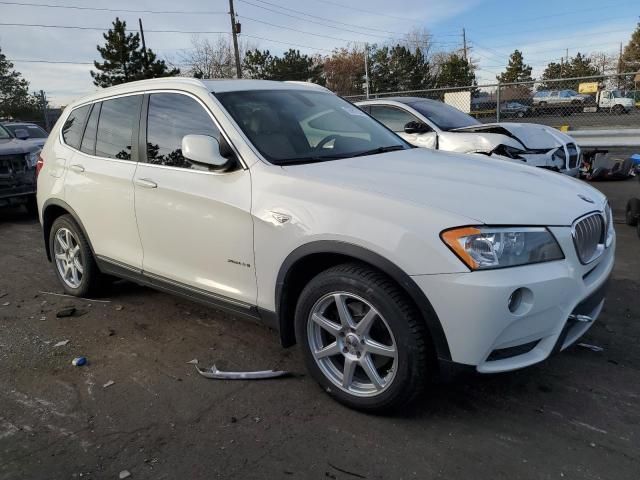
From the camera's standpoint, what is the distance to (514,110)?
13930 millimetres

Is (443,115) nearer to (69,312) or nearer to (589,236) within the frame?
(589,236)

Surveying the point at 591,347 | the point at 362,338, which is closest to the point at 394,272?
the point at 362,338

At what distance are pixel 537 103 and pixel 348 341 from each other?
502 inches

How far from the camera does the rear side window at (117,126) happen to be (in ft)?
13.3

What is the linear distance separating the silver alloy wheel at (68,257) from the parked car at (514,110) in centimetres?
1168

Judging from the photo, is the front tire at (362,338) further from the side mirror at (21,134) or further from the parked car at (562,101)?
the parked car at (562,101)

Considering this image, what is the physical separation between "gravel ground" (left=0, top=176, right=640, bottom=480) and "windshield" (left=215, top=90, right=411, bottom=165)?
1373mm


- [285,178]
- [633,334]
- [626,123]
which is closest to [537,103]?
[626,123]

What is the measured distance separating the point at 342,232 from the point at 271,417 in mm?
1093

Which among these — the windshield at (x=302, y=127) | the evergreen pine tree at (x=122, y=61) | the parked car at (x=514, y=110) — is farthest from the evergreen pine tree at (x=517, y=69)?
the windshield at (x=302, y=127)

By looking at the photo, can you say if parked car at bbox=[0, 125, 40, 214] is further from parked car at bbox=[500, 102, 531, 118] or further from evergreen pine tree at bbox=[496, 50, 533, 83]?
evergreen pine tree at bbox=[496, 50, 533, 83]

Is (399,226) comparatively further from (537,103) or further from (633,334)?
(537,103)

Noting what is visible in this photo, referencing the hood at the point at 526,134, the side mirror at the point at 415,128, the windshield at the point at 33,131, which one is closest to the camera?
the side mirror at the point at 415,128

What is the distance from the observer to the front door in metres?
3.23
